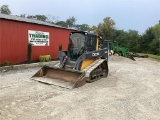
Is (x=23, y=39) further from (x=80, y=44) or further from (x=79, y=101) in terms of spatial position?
(x=79, y=101)

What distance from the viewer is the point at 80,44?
11430mm

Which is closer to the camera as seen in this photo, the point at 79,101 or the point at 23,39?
the point at 79,101

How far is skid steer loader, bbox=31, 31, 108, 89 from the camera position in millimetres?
9844

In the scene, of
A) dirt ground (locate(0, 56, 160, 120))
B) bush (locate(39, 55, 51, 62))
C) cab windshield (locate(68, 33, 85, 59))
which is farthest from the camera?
bush (locate(39, 55, 51, 62))

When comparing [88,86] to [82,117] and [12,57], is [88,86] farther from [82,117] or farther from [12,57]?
[12,57]

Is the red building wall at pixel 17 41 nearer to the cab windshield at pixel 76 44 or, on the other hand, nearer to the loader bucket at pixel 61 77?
the loader bucket at pixel 61 77

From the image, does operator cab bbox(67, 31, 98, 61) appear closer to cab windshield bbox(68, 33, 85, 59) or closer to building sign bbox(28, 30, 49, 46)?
cab windshield bbox(68, 33, 85, 59)

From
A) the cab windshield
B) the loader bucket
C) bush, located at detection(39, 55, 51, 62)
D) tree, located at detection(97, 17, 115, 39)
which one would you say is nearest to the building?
bush, located at detection(39, 55, 51, 62)

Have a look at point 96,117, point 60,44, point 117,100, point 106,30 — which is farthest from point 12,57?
point 106,30

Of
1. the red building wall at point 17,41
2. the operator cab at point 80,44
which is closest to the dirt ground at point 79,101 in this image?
the operator cab at point 80,44

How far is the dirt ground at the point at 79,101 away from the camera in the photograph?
632 centimetres

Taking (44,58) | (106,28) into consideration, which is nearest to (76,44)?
(44,58)

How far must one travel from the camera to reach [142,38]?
4716 centimetres

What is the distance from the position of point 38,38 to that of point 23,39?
1742mm
